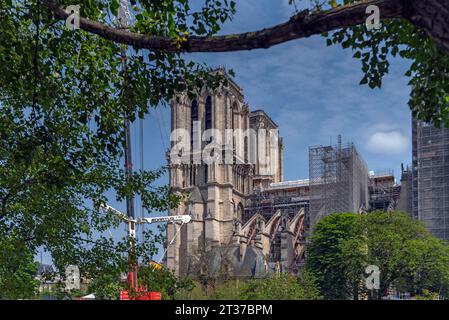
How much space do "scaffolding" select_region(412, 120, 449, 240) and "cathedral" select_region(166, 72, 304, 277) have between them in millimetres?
25723

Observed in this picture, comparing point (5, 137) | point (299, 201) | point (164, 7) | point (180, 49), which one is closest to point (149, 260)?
point (5, 137)

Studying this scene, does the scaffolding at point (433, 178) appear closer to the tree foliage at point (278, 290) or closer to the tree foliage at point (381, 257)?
the tree foliage at point (381, 257)

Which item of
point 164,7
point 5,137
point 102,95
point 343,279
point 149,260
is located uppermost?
point 164,7

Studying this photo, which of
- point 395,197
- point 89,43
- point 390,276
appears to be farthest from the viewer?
point 395,197

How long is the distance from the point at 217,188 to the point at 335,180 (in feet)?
63.3

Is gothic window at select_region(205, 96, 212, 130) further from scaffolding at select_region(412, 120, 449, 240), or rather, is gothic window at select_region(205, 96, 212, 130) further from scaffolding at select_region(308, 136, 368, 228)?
scaffolding at select_region(412, 120, 449, 240)

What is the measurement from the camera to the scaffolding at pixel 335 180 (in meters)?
71.2

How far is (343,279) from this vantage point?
47.6 m

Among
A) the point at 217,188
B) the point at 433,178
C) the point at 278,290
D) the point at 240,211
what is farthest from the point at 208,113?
the point at 278,290

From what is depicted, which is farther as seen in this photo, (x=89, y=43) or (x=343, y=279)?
(x=343, y=279)

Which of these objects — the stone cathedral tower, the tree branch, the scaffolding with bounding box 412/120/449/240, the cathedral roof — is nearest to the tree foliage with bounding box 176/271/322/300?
the scaffolding with bounding box 412/120/449/240

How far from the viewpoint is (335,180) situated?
73312 millimetres

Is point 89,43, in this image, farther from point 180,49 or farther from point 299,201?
point 299,201
